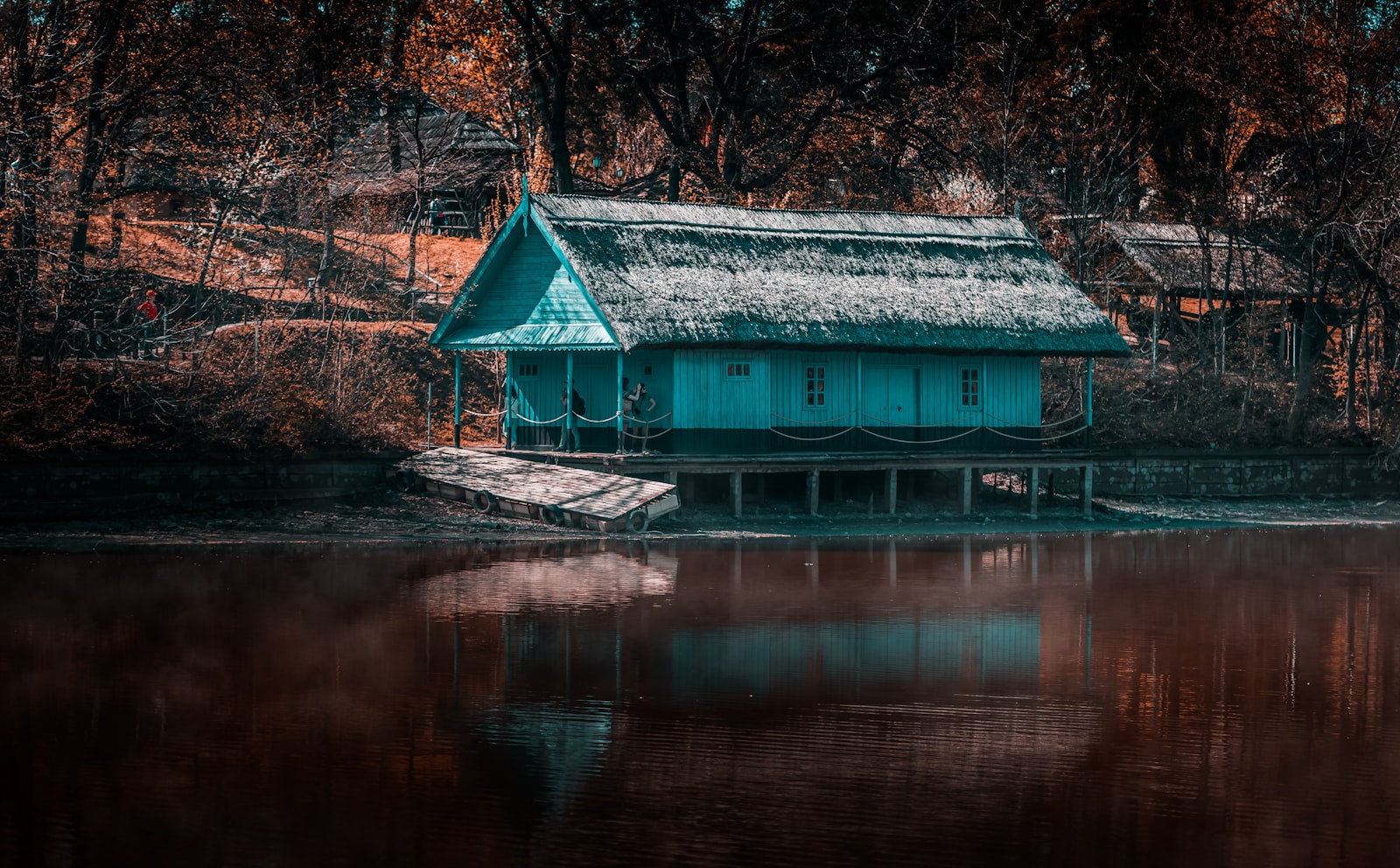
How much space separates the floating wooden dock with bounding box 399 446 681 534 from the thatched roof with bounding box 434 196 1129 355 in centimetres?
273

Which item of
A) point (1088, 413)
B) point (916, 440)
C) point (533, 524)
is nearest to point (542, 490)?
point (533, 524)

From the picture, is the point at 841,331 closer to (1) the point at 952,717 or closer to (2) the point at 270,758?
(1) the point at 952,717

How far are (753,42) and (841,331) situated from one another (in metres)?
14.3

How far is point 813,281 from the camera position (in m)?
31.2

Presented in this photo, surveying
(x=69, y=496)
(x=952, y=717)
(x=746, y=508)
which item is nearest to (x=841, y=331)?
(x=746, y=508)

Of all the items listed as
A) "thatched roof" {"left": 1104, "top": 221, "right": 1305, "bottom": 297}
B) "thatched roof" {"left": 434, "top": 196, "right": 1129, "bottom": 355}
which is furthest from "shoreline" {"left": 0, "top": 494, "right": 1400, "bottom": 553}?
"thatched roof" {"left": 1104, "top": 221, "right": 1305, "bottom": 297}

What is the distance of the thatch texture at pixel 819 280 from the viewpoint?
29.1 meters

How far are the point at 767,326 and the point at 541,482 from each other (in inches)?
212

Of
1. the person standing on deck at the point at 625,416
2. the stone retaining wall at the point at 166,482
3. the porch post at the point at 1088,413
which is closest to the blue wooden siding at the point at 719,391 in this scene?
the person standing on deck at the point at 625,416

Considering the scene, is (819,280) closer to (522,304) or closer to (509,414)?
(522,304)

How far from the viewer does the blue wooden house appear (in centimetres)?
2942

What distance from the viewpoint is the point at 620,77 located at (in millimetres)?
42312

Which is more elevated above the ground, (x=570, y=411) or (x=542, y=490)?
(x=570, y=411)

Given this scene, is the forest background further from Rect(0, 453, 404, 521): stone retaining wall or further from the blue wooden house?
the blue wooden house
